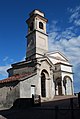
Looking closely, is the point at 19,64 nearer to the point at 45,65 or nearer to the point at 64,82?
the point at 45,65

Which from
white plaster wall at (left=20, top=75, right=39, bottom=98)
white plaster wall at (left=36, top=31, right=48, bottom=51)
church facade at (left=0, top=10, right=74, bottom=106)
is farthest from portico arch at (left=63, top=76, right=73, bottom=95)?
white plaster wall at (left=20, top=75, right=39, bottom=98)

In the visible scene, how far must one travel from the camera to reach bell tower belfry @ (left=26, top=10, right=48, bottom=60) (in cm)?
3581

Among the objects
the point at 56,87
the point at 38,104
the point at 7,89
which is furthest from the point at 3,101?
the point at 56,87

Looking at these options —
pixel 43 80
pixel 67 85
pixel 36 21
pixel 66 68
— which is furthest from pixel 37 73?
pixel 36 21

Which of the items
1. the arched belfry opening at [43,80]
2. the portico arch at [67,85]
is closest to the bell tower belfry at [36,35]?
the arched belfry opening at [43,80]

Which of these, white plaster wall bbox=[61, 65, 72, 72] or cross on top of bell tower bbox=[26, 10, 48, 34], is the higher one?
cross on top of bell tower bbox=[26, 10, 48, 34]

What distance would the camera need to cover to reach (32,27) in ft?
123

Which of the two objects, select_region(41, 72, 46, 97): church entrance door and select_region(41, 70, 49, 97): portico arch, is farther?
select_region(41, 70, 49, 97): portico arch

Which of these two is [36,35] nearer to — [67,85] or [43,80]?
[43,80]

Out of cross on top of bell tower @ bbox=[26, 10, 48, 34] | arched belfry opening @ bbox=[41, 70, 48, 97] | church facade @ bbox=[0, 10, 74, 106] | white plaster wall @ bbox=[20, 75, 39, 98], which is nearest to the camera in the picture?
white plaster wall @ bbox=[20, 75, 39, 98]

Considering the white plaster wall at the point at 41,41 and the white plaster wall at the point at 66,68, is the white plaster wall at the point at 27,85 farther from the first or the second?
the white plaster wall at the point at 41,41

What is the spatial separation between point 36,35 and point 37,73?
10555 millimetres

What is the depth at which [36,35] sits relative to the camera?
35938 mm

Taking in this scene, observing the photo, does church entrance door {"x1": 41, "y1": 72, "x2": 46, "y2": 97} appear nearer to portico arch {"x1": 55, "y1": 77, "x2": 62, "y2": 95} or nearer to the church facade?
the church facade
